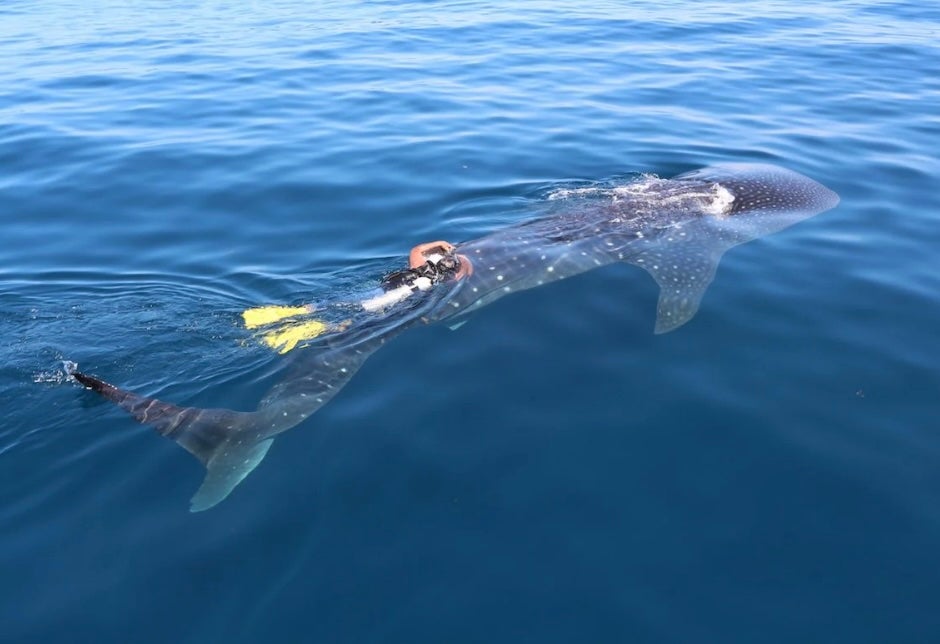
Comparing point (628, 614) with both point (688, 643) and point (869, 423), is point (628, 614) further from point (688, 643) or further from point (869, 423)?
point (869, 423)

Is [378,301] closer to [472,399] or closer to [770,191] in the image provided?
[472,399]

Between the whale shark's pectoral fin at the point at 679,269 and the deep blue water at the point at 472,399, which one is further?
the whale shark's pectoral fin at the point at 679,269

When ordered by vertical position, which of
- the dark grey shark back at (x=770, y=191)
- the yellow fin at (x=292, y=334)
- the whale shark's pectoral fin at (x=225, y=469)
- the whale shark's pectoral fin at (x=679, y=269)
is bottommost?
the whale shark's pectoral fin at (x=225, y=469)

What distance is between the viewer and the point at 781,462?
6.91 m

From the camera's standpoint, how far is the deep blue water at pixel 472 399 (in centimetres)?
567

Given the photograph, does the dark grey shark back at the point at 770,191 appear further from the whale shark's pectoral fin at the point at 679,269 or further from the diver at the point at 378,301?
the diver at the point at 378,301

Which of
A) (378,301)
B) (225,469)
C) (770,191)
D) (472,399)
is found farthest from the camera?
(770,191)

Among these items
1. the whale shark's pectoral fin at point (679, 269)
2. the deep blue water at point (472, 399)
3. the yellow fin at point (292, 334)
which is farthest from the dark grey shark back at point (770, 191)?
the yellow fin at point (292, 334)

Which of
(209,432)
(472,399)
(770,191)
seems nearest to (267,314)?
(209,432)

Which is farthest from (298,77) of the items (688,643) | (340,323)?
(688,643)

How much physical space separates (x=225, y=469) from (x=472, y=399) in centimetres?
246

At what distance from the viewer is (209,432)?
7.16 meters

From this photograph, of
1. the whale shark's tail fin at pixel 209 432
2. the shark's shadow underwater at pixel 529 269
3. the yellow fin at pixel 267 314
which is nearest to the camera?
the whale shark's tail fin at pixel 209 432

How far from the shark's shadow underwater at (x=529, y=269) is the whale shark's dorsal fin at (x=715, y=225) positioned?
2 cm
